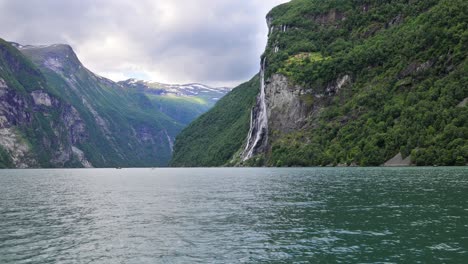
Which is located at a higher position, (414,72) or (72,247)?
(414,72)

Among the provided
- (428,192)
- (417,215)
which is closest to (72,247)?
(417,215)

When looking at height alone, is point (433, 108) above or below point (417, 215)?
above

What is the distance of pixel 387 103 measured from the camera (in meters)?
184

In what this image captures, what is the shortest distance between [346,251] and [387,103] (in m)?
169

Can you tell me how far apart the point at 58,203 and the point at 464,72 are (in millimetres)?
150704

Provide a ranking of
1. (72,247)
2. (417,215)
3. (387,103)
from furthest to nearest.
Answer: (387,103), (417,215), (72,247)

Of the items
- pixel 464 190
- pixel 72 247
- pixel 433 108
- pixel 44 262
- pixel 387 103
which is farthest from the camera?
pixel 387 103

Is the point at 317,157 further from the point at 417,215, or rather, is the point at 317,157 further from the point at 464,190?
the point at 417,215

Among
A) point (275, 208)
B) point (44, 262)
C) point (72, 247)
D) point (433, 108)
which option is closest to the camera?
point (44, 262)

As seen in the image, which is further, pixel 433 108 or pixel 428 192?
pixel 433 108

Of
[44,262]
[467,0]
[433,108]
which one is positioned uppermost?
A: [467,0]

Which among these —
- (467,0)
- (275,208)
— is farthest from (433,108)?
(275,208)

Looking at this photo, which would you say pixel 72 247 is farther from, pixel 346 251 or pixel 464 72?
pixel 464 72

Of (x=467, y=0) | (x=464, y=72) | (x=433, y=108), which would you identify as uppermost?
(x=467, y=0)
